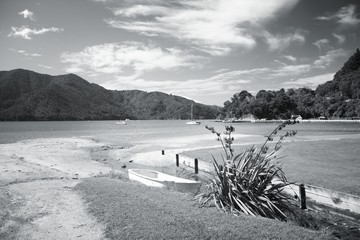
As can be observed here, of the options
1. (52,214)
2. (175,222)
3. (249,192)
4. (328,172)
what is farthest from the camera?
(328,172)

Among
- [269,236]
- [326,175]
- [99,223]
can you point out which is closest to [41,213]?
[99,223]

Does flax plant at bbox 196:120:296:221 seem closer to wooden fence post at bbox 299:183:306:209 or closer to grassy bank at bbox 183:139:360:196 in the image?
wooden fence post at bbox 299:183:306:209

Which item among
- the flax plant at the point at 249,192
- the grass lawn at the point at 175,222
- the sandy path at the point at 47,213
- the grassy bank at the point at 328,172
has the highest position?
the flax plant at the point at 249,192

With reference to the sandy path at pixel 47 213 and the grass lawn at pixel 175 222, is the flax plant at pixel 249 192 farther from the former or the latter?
the sandy path at pixel 47 213

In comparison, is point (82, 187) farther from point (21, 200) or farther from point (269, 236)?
point (269, 236)

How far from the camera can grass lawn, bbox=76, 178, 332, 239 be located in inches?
217

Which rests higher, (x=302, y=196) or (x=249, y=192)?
(x=249, y=192)

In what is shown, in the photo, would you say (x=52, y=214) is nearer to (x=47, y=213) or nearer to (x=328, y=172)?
(x=47, y=213)

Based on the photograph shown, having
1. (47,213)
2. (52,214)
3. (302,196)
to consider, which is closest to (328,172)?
(302,196)

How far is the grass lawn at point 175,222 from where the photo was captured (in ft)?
18.1

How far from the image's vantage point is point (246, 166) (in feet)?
24.9

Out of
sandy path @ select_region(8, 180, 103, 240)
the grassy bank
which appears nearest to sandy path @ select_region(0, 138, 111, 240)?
sandy path @ select_region(8, 180, 103, 240)

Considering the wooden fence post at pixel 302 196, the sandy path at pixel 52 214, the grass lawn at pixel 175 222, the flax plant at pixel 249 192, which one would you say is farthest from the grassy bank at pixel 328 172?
the sandy path at pixel 52 214

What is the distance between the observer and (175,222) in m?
6.32
